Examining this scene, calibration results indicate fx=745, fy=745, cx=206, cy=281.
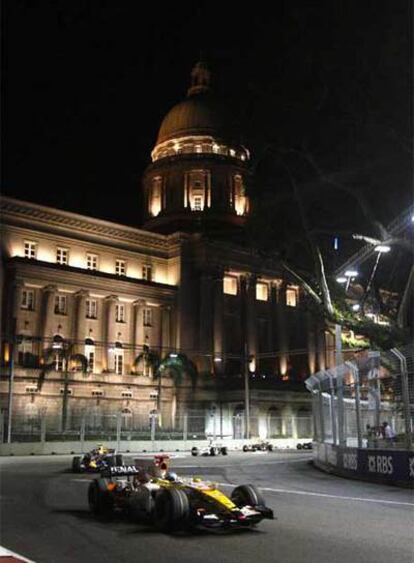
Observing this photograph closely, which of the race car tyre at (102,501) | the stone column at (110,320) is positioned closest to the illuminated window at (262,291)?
the stone column at (110,320)

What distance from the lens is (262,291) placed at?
303ft

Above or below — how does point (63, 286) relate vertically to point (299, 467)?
above

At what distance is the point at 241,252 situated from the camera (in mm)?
87188

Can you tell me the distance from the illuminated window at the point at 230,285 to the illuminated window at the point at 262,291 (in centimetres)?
420

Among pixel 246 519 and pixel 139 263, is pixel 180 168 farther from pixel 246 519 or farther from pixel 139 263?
pixel 246 519

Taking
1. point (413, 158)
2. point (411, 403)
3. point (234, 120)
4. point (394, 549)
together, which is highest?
point (234, 120)

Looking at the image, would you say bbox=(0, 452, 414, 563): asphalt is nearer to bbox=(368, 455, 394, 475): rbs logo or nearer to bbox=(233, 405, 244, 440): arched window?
bbox=(368, 455, 394, 475): rbs logo

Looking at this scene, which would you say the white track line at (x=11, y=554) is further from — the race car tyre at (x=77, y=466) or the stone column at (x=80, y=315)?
the stone column at (x=80, y=315)

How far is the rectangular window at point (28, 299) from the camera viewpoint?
71.8 meters

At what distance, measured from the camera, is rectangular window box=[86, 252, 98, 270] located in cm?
8100

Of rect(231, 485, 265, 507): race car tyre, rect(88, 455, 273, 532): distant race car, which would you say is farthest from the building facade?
rect(231, 485, 265, 507): race car tyre

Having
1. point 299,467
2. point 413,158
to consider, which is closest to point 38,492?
point 299,467

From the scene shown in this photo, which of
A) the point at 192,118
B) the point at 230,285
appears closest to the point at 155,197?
the point at 192,118

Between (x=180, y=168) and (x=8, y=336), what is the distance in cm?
4312
